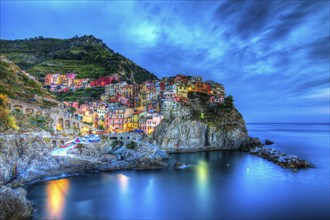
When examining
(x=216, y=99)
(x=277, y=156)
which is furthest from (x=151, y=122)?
(x=277, y=156)

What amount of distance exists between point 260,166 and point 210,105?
25.6m

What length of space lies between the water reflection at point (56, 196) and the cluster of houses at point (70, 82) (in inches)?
2127

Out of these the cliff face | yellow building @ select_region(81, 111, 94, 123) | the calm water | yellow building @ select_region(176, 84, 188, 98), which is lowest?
the calm water

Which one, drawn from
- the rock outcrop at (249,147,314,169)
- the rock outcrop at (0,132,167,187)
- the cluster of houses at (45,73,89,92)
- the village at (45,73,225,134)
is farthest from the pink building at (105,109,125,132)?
the rock outcrop at (249,147,314,169)

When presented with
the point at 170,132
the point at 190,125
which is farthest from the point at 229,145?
the point at 170,132

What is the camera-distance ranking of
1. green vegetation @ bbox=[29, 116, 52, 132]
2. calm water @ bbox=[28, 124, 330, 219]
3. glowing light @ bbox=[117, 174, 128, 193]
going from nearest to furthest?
calm water @ bbox=[28, 124, 330, 219] < glowing light @ bbox=[117, 174, 128, 193] < green vegetation @ bbox=[29, 116, 52, 132]

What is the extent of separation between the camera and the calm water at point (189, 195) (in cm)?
2150

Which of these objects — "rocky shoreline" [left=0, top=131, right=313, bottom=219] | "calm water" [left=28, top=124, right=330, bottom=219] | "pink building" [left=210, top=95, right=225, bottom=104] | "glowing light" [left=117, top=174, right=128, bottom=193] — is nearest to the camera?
"rocky shoreline" [left=0, top=131, right=313, bottom=219]

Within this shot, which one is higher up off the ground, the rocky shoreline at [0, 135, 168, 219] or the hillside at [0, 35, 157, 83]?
the hillside at [0, 35, 157, 83]

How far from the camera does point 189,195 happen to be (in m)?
26.5

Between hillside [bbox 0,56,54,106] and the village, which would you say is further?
the village

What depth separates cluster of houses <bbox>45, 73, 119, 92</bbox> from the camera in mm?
78938

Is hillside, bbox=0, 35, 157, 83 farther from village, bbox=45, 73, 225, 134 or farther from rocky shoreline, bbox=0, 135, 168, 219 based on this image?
rocky shoreline, bbox=0, 135, 168, 219

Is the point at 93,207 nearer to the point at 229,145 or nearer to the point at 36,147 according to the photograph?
the point at 36,147
